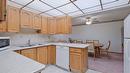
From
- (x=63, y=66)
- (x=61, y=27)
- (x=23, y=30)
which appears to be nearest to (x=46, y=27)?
(x=61, y=27)

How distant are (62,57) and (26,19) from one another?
1.76 meters

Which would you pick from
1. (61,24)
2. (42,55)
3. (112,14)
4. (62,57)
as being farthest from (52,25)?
(112,14)

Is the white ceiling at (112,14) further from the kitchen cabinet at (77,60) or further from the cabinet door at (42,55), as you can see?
the cabinet door at (42,55)

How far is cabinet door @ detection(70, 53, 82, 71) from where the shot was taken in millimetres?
2475

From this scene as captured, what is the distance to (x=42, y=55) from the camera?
9.80 feet

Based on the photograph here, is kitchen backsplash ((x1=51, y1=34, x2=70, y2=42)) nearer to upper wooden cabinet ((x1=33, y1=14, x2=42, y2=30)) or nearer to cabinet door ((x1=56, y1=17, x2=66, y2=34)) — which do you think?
cabinet door ((x1=56, y1=17, x2=66, y2=34))

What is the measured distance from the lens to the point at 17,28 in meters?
2.58

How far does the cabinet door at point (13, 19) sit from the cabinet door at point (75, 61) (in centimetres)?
188

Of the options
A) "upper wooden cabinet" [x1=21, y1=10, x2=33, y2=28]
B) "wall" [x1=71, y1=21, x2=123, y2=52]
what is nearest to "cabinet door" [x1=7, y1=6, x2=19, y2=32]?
"upper wooden cabinet" [x1=21, y1=10, x2=33, y2=28]

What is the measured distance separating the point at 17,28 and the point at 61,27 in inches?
61.6

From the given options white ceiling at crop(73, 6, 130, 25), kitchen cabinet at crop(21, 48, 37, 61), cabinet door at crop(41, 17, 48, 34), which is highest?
white ceiling at crop(73, 6, 130, 25)

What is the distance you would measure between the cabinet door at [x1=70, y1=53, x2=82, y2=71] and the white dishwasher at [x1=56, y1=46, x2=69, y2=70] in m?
0.16

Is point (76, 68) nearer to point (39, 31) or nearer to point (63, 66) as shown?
point (63, 66)

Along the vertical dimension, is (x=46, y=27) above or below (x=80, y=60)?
above
